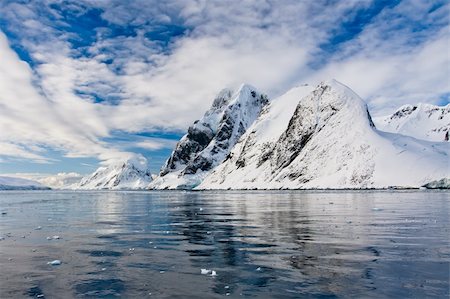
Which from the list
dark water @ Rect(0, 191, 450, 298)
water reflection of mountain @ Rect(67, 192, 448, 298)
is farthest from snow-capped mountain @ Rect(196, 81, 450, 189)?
dark water @ Rect(0, 191, 450, 298)

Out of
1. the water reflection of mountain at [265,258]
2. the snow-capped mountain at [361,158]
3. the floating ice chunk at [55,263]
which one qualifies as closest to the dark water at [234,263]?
the water reflection of mountain at [265,258]

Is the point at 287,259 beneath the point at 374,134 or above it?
beneath

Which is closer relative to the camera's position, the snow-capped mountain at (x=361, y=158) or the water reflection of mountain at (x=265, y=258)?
the water reflection of mountain at (x=265, y=258)

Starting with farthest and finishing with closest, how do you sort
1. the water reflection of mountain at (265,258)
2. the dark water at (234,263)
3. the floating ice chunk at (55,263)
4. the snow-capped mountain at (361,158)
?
the snow-capped mountain at (361,158)
the floating ice chunk at (55,263)
the water reflection of mountain at (265,258)
the dark water at (234,263)

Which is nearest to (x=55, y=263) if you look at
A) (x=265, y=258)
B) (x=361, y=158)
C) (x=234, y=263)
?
(x=234, y=263)

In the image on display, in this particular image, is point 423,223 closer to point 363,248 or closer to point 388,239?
point 388,239

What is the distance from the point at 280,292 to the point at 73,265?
8.43 metres

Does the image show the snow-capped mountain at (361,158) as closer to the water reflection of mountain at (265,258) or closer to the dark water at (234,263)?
the water reflection of mountain at (265,258)

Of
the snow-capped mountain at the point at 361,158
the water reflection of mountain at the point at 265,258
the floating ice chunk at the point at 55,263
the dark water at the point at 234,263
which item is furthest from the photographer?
the snow-capped mountain at the point at 361,158

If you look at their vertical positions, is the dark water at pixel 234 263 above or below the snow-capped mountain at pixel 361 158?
below

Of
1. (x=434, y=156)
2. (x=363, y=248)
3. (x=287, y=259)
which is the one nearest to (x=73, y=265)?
(x=287, y=259)

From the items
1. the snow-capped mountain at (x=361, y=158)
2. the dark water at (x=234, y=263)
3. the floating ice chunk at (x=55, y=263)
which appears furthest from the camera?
the snow-capped mountain at (x=361, y=158)

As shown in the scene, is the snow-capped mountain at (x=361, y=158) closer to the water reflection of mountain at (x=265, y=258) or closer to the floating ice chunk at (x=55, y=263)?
the water reflection of mountain at (x=265, y=258)

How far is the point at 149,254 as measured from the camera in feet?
56.1
